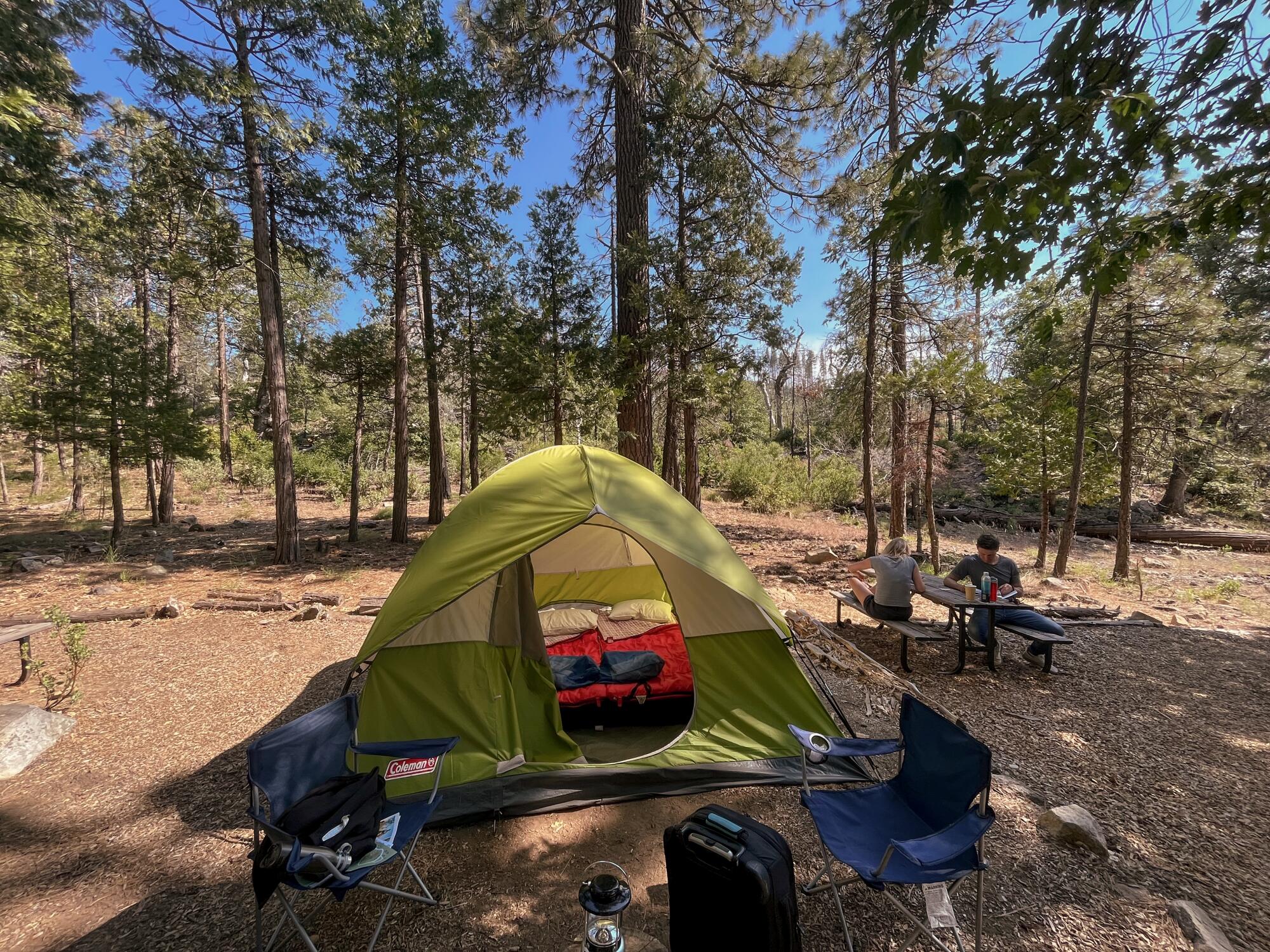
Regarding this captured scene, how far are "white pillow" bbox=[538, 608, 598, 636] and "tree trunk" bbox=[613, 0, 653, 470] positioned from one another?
382 centimetres

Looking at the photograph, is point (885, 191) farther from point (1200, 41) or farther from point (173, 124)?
point (173, 124)

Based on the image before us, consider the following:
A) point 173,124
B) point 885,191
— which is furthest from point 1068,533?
point 173,124

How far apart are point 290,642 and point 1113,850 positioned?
23.7 feet

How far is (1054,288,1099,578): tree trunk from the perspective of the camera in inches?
348

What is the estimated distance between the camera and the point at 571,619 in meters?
5.43

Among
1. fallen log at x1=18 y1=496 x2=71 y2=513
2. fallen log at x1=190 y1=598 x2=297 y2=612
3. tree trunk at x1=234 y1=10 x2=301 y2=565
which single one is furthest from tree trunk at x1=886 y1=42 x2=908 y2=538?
A: fallen log at x1=18 y1=496 x2=71 y2=513

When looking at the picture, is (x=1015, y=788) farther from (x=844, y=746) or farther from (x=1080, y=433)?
(x=1080, y=433)

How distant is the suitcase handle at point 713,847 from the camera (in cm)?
212

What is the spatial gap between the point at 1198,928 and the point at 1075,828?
610 millimetres

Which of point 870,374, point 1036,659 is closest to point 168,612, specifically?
point 1036,659

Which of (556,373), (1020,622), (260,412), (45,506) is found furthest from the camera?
(260,412)

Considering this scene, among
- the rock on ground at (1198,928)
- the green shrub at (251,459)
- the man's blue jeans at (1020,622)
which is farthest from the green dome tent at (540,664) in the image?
the green shrub at (251,459)

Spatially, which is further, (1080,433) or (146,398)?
(146,398)

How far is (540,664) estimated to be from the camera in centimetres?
391
